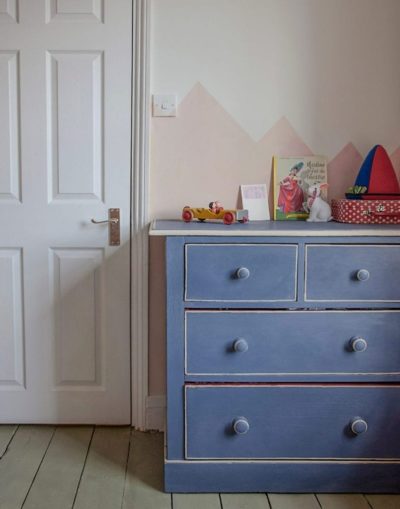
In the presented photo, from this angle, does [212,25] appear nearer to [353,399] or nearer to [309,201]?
[309,201]

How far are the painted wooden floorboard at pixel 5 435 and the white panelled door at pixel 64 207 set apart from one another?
0.15ft

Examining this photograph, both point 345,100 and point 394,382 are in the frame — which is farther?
point 345,100

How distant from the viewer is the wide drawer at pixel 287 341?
226 centimetres

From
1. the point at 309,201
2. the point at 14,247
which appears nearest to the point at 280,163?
the point at 309,201

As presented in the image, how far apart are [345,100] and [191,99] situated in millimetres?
640

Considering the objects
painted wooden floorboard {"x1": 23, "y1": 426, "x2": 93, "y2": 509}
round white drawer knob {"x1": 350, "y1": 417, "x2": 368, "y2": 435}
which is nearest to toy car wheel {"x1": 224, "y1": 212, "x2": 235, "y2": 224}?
round white drawer knob {"x1": 350, "y1": 417, "x2": 368, "y2": 435}

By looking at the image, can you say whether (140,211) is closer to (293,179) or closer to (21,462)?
(293,179)

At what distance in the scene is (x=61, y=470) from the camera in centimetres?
243

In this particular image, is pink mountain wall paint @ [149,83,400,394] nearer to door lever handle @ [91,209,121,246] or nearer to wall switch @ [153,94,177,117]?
wall switch @ [153,94,177,117]

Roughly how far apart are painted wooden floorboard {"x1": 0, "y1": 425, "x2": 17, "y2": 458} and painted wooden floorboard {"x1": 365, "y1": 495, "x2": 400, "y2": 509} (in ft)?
4.66

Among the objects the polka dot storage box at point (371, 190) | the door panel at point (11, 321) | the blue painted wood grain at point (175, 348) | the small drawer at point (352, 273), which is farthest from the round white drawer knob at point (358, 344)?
the door panel at point (11, 321)

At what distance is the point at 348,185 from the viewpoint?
2721mm

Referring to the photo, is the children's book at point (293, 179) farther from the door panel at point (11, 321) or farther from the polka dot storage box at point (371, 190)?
the door panel at point (11, 321)

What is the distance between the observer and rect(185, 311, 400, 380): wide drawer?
2.26 metres
